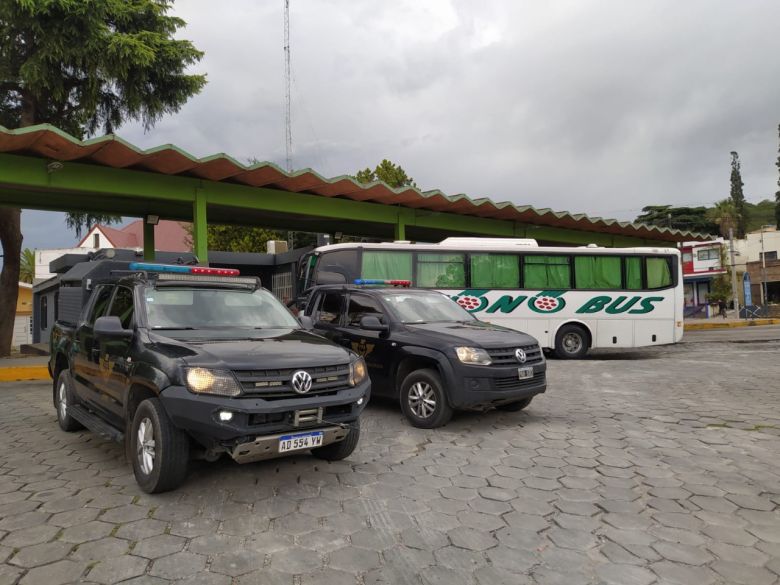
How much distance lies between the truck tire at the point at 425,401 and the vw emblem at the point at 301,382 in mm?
2442

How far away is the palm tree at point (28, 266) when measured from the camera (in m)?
40.9

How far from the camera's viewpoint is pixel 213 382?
3.80 meters

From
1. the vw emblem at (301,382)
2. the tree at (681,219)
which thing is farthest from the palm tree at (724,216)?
the vw emblem at (301,382)

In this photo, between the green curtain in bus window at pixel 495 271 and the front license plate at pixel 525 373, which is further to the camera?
the green curtain in bus window at pixel 495 271

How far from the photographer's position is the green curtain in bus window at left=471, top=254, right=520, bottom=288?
14.2 metres

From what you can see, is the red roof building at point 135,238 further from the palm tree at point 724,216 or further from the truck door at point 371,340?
the palm tree at point 724,216

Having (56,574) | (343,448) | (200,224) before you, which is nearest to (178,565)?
(56,574)

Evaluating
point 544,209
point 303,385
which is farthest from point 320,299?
point 544,209

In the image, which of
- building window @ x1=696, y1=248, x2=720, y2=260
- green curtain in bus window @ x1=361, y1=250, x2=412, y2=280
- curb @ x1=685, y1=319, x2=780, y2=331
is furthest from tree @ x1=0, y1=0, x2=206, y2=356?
building window @ x1=696, y1=248, x2=720, y2=260

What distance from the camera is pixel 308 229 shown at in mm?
20109

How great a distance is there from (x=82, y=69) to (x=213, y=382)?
16480 millimetres

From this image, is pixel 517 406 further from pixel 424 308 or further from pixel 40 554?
pixel 40 554

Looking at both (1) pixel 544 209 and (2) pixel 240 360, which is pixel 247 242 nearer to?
(1) pixel 544 209

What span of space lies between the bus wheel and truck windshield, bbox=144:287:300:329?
10.4 metres
